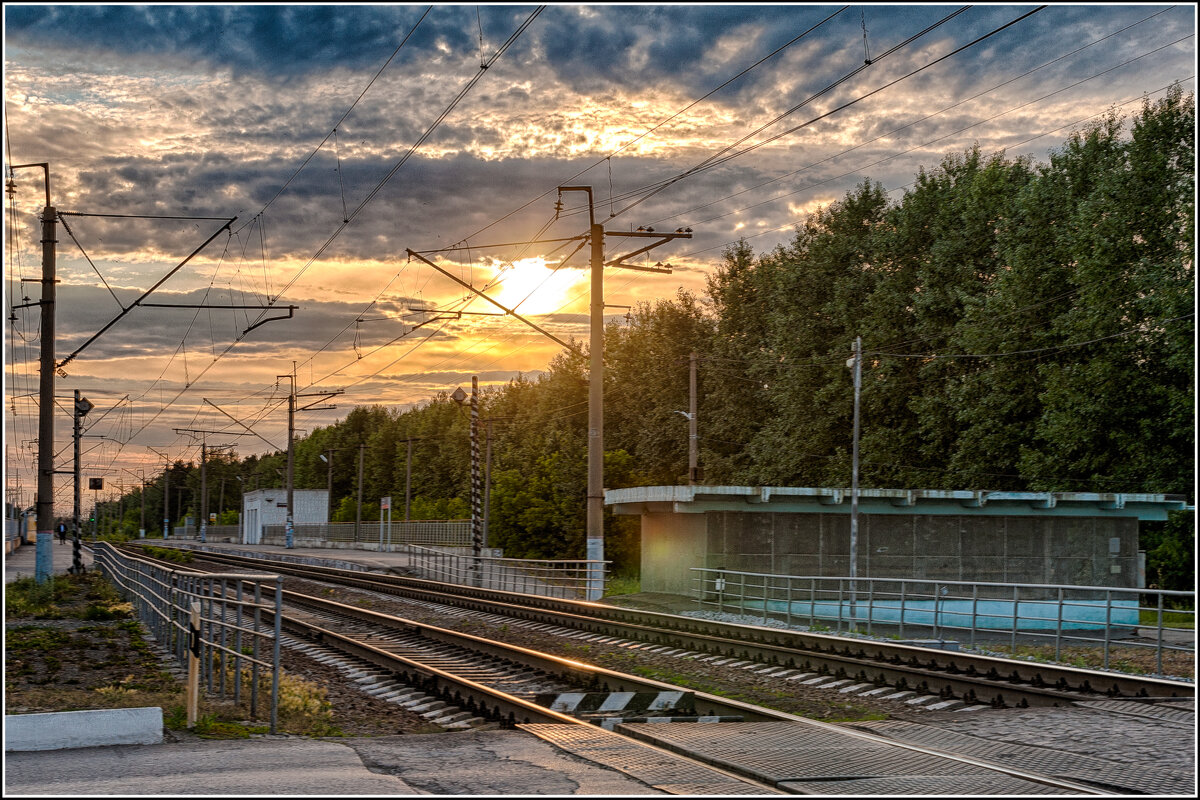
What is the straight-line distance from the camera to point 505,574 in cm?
4203

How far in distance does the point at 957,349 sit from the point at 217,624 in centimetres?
4570

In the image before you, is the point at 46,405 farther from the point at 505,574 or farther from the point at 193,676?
the point at 193,676

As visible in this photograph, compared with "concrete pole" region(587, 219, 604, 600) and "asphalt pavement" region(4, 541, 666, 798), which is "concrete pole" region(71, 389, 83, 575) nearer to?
"concrete pole" region(587, 219, 604, 600)

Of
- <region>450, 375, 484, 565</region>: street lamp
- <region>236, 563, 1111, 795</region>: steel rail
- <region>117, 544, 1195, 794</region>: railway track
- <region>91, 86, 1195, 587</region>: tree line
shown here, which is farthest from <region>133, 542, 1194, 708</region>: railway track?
<region>91, 86, 1195, 587</region>: tree line

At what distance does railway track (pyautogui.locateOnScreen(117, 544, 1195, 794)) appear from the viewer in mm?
8047

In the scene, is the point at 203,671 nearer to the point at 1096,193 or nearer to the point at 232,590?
the point at 232,590

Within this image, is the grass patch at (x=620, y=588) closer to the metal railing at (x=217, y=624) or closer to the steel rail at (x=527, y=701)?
the metal railing at (x=217, y=624)

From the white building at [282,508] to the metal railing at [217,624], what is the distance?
85625 mm

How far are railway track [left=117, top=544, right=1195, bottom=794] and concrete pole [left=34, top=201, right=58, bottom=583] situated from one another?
14.3m

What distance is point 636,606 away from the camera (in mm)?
29438

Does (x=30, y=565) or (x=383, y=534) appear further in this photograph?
(x=383, y=534)

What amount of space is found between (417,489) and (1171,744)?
133404mm

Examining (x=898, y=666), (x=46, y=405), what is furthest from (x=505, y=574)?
(x=898, y=666)

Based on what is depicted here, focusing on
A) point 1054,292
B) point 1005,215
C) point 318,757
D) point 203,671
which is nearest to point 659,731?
point 318,757
